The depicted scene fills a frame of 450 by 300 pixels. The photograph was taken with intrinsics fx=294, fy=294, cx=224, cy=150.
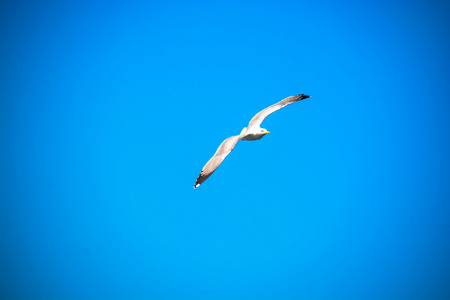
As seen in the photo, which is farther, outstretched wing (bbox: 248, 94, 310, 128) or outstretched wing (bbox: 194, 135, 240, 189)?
outstretched wing (bbox: 248, 94, 310, 128)

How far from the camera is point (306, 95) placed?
5.13 metres

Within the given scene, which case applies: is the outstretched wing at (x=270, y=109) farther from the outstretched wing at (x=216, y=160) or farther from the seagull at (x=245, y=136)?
the outstretched wing at (x=216, y=160)

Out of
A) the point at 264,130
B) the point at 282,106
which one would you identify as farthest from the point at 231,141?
the point at 282,106

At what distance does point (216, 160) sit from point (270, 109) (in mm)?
1640

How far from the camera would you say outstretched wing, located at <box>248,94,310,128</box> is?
4.66 metres

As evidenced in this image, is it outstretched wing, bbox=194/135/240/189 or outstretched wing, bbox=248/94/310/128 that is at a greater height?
outstretched wing, bbox=248/94/310/128

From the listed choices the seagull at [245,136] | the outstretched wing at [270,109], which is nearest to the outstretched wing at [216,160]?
the seagull at [245,136]

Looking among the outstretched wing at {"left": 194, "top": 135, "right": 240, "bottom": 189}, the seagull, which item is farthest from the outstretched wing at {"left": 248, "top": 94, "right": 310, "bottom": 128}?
the outstretched wing at {"left": 194, "top": 135, "right": 240, "bottom": 189}

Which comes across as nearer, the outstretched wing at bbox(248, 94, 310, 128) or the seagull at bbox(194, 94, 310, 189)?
the seagull at bbox(194, 94, 310, 189)

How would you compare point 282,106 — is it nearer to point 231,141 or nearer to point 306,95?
point 306,95

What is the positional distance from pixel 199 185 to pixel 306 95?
102 inches

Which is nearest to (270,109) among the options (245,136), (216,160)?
(245,136)

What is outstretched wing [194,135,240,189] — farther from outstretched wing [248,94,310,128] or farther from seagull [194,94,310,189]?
outstretched wing [248,94,310,128]

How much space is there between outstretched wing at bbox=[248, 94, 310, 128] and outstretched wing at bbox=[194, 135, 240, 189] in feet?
2.84
